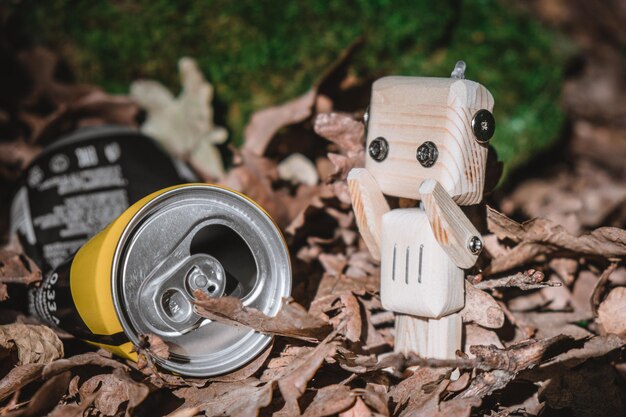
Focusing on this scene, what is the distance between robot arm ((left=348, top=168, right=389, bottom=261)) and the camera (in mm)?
1152

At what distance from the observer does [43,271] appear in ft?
4.81

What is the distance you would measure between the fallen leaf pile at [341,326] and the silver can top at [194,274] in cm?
5

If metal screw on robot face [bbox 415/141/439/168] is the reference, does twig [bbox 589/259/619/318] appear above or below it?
below

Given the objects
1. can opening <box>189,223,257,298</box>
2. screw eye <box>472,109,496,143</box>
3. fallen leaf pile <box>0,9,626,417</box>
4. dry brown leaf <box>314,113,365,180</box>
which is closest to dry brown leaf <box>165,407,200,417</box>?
fallen leaf pile <box>0,9,626,417</box>

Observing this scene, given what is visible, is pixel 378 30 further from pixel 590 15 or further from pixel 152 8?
pixel 590 15

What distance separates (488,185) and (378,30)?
0.77 meters

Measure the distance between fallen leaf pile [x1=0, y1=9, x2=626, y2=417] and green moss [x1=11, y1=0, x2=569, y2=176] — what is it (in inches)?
6.0

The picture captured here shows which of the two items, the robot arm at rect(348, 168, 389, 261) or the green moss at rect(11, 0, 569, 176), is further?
the green moss at rect(11, 0, 569, 176)

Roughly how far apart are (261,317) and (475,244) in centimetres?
42

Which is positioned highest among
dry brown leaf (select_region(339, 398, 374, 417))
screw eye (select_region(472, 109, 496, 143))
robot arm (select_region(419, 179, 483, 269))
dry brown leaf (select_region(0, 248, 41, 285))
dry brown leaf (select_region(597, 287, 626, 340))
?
screw eye (select_region(472, 109, 496, 143))

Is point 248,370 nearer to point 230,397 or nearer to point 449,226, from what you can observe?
point 230,397

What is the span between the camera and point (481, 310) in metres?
1.12

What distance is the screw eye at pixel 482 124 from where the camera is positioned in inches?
40.7

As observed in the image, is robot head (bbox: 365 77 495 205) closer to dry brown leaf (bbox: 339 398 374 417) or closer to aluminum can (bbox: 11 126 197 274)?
dry brown leaf (bbox: 339 398 374 417)
